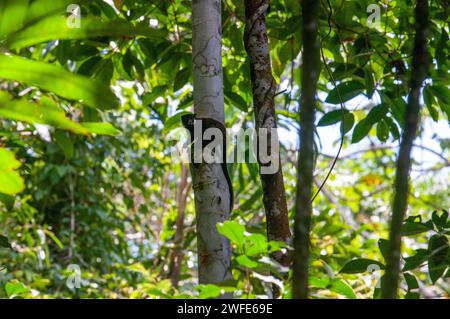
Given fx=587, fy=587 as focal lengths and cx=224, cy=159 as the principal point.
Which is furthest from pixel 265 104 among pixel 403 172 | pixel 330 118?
Answer: pixel 403 172

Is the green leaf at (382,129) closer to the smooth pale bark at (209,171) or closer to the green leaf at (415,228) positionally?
the green leaf at (415,228)

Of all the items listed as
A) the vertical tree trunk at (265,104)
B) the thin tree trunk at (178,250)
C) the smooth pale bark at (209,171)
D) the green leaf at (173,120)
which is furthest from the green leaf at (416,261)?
the thin tree trunk at (178,250)

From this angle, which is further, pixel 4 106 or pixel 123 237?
pixel 123 237

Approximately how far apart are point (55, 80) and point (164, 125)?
0.96 m

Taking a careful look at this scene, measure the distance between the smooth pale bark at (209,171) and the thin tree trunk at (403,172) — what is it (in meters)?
0.32

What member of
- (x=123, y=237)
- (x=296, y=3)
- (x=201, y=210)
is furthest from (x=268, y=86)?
(x=123, y=237)

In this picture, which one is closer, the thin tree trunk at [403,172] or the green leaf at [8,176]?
the thin tree trunk at [403,172]

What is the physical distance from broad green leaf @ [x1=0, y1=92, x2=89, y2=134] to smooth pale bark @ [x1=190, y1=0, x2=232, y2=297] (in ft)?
0.90

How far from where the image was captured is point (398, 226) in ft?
1.25

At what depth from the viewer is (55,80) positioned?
489mm

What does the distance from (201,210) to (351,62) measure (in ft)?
2.31

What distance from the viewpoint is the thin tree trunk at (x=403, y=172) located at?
38 cm

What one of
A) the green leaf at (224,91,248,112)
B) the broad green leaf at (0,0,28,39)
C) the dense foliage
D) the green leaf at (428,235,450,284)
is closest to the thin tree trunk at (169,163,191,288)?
the dense foliage
